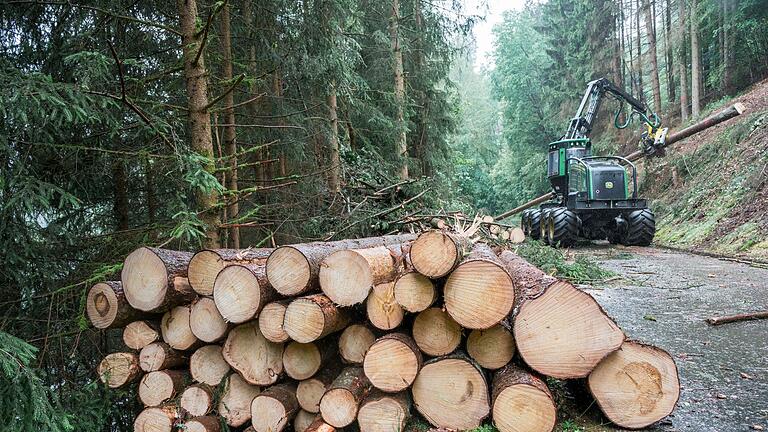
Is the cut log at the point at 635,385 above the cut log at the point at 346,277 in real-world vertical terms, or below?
below

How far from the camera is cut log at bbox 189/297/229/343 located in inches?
114

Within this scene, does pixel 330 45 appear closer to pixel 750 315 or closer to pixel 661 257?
pixel 750 315

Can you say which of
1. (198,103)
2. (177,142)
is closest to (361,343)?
Result: (177,142)

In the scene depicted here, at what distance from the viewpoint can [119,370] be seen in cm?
305

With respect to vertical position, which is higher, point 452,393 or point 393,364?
point 393,364

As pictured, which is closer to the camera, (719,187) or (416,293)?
(416,293)

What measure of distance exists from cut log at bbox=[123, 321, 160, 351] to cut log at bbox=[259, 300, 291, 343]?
0.92 metres

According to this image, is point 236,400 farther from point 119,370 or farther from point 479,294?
point 479,294

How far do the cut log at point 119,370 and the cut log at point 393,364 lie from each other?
167cm

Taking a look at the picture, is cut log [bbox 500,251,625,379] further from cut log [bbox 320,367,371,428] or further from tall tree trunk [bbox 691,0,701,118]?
tall tree trunk [bbox 691,0,701,118]

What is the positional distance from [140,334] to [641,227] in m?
10.4

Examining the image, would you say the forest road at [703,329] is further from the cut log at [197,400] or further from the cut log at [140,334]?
the cut log at [140,334]

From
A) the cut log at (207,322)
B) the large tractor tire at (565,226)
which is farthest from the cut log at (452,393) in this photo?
the large tractor tire at (565,226)

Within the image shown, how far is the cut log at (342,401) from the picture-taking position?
8.46 feet
